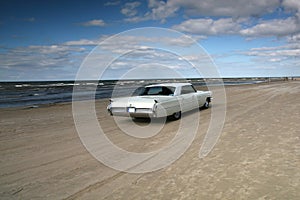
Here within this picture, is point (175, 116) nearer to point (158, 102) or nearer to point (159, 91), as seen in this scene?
point (159, 91)

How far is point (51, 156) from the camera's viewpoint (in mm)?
5301

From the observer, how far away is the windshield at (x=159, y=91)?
9.35 m

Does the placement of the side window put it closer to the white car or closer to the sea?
the white car

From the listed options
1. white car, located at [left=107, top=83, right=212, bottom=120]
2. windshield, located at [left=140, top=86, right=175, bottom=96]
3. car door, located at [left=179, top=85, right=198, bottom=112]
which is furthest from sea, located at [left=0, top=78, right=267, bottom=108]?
white car, located at [left=107, top=83, right=212, bottom=120]

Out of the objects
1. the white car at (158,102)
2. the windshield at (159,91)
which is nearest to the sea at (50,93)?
the windshield at (159,91)

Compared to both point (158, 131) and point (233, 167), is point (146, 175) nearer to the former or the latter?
point (233, 167)

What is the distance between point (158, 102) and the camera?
8.16 m

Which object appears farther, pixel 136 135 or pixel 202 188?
pixel 136 135

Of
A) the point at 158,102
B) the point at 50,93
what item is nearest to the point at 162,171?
the point at 158,102

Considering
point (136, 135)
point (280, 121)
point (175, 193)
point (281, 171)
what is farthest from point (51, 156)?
point (280, 121)

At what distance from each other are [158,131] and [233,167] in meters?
3.34

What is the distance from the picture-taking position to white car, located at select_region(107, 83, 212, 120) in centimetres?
809

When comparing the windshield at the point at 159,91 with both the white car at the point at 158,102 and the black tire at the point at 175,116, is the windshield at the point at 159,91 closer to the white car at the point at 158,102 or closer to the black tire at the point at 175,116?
the white car at the point at 158,102

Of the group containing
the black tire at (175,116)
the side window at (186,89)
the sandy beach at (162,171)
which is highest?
the side window at (186,89)
